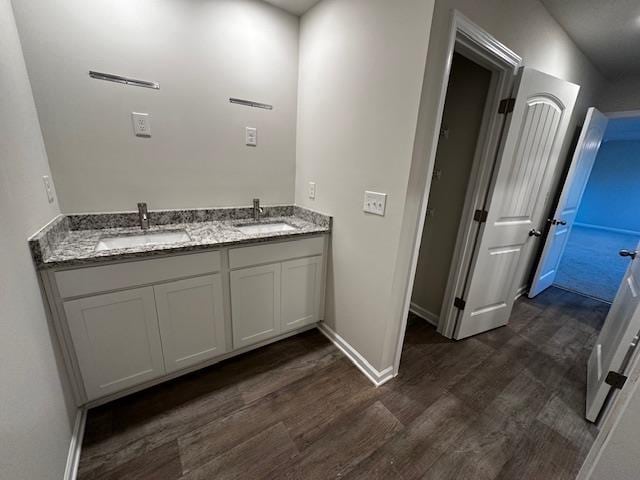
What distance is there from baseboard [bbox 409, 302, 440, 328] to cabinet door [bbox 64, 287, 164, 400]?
2153 mm

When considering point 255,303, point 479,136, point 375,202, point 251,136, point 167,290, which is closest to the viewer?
point 167,290

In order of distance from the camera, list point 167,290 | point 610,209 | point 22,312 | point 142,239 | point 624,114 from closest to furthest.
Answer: point 22,312
point 167,290
point 142,239
point 624,114
point 610,209

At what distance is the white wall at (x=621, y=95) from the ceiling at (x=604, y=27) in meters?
0.20

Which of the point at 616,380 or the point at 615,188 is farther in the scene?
the point at 615,188

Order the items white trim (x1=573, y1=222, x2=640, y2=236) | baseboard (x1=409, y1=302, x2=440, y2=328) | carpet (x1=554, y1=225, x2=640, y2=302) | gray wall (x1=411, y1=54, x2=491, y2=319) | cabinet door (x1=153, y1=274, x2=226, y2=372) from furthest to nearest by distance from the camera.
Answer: white trim (x1=573, y1=222, x2=640, y2=236) < carpet (x1=554, y1=225, x2=640, y2=302) < baseboard (x1=409, y1=302, x2=440, y2=328) < gray wall (x1=411, y1=54, x2=491, y2=319) < cabinet door (x1=153, y1=274, x2=226, y2=372)

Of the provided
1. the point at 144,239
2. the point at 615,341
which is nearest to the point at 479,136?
the point at 615,341

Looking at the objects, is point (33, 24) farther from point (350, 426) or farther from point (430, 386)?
point (430, 386)

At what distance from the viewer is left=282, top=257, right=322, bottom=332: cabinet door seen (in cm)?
186

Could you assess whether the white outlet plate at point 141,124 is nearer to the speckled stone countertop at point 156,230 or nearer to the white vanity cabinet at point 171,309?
the speckled stone countertop at point 156,230

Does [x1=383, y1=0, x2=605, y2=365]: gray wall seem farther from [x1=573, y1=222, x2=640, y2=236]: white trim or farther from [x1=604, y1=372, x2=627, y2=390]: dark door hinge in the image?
[x1=573, y1=222, x2=640, y2=236]: white trim

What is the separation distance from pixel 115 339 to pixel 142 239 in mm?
612

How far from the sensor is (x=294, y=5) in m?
1.82

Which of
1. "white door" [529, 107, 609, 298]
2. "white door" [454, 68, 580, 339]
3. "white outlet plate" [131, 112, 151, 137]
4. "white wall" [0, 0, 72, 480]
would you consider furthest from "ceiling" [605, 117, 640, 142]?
"white wall" [0, 0, 72, 480]

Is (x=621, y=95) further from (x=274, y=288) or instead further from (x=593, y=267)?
(x=274, y=288)
